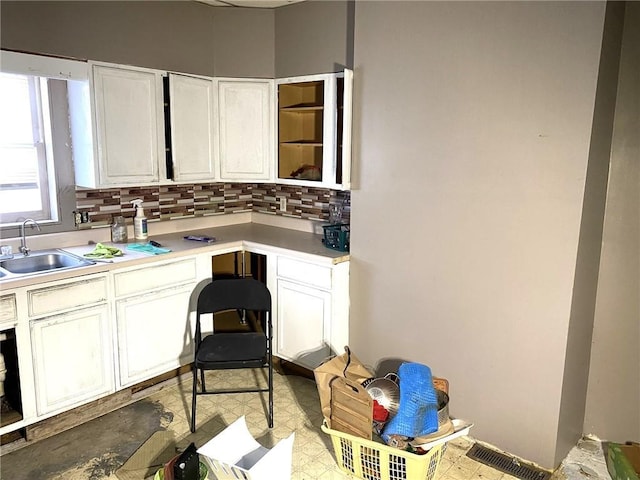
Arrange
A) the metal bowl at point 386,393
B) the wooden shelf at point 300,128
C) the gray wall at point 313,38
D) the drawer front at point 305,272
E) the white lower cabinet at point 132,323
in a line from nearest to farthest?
the metal bowl at point 386,393
the white lower cabinet at point 132,323
the drawer front at point 305,272
the gray wall at point 313,38
the wooden shelf at point 300,128

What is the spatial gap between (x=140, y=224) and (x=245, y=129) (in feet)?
3.09

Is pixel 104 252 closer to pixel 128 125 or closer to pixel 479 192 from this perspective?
pixel 128 125

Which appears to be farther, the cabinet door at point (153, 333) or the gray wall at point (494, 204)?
the cabinet door at point (153, 333)

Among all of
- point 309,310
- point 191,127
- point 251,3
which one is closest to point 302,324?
point 309,310

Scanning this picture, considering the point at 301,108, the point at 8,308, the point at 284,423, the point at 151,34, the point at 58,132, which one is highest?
the point at 151,34

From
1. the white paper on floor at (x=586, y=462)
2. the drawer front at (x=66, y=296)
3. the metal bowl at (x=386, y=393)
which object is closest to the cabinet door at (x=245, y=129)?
the drawer front at (x=66, y=296)

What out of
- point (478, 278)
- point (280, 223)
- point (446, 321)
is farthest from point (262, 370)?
point (478, 278)

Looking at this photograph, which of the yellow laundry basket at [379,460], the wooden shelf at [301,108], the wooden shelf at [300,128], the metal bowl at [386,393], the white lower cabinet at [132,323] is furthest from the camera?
the wooden shelf at [300,128]

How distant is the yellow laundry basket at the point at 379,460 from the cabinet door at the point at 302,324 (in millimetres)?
756

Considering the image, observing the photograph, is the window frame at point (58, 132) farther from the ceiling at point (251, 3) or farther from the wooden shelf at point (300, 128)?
the wooden shelf at point (300, 128)

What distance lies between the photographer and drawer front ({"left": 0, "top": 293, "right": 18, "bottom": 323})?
2256mm

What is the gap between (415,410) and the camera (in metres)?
2.11

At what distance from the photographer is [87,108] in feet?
9.12

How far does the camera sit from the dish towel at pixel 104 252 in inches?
108
